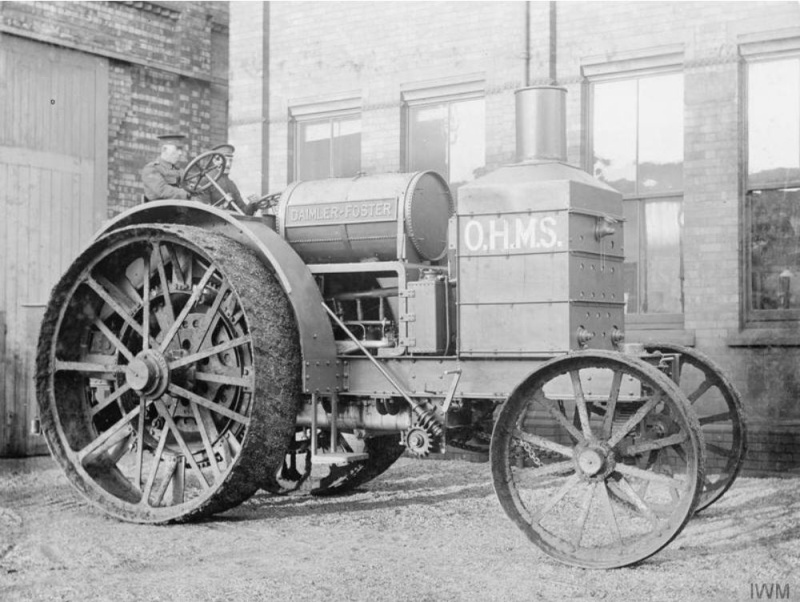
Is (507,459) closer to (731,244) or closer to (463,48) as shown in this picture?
(731,244)

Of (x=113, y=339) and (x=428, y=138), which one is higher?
(x=428, y=138)

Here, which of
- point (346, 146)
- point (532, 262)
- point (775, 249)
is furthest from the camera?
point (346, 146)

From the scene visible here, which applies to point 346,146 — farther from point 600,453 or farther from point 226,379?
point 600,453

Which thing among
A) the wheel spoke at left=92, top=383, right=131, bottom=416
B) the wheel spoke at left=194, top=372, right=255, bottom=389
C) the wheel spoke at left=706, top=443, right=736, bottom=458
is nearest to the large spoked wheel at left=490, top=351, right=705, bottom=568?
the wheel spoke at left=706, top=443, right=736, bottom=458

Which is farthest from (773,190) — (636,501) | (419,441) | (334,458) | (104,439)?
(104,439)

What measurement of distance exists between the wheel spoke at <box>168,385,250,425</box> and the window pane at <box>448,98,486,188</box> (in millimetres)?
4337

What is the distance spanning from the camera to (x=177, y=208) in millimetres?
7008

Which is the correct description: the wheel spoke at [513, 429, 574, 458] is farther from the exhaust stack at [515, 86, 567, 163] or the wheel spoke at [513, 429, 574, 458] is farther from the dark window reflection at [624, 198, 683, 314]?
the dark window reflection at [624, 198, 683, 314]

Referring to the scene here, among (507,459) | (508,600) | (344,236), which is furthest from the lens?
(344,236)

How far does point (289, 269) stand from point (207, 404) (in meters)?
0.93

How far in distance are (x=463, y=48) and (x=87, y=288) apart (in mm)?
4503

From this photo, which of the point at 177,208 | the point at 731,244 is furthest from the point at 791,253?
the point at 177,208

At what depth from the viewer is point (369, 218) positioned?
A: 6.87m

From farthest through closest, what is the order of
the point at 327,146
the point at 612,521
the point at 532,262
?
1. the point at 327,146
2. the point at 532,262
3. the point at 612,521
